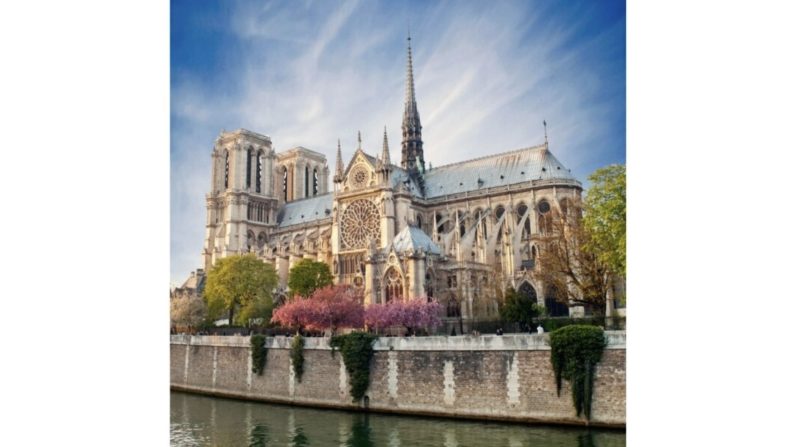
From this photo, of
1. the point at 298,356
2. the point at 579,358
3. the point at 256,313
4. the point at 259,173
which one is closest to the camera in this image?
the point at 579,358

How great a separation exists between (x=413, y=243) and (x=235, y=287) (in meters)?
6.54

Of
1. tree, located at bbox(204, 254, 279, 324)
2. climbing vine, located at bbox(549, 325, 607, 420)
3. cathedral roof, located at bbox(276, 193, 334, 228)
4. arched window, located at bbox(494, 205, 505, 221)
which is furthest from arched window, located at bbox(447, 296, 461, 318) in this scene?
cathedral roof, located at bbox(276, 193, 334, 228)

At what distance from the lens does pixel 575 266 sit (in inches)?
572

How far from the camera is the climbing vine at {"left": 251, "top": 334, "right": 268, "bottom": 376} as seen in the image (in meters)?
15.5

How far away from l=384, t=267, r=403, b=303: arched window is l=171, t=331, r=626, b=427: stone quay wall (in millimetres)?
5296

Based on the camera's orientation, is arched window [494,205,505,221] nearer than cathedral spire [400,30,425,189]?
Yes

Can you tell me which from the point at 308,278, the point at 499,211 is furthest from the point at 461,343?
the point at 499,211

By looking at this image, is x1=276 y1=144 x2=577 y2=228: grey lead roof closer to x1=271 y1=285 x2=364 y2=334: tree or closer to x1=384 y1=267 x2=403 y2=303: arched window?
x1=384 y1=267 x2=403 y2=303: arched window

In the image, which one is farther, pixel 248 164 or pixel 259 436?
pixel 248 164

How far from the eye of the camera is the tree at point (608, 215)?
38.2ft

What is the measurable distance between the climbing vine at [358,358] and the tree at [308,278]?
29.7 feet

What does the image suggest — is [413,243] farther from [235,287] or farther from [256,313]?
[235,287]
